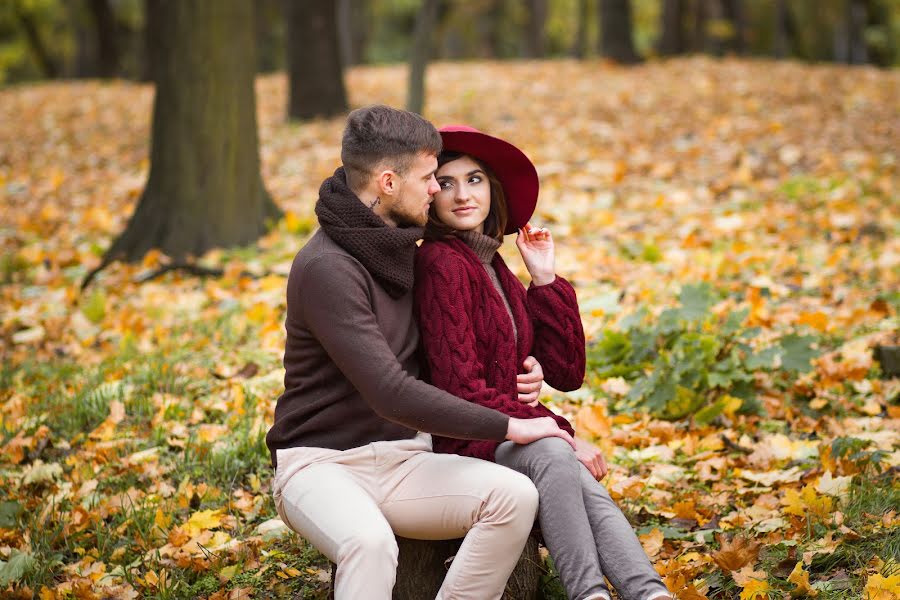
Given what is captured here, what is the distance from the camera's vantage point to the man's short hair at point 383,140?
2.78m

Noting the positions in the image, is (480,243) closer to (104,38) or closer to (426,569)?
(426,569)

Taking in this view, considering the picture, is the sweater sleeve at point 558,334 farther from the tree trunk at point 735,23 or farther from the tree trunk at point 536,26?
the tree trunk at point 536,26

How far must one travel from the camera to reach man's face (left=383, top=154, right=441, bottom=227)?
9.28 ft

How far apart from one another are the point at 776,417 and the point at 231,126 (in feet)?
16.6

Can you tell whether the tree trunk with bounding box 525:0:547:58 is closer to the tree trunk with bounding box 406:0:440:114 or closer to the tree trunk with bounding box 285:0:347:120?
the tree trunk with bounding box 285:0:347:120

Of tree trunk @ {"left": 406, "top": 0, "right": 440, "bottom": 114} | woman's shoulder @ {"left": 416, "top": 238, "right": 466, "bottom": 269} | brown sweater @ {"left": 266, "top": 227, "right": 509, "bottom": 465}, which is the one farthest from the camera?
tree trunk @ {"left": 406, "top": 0, "right": 440, "bottom": 114}

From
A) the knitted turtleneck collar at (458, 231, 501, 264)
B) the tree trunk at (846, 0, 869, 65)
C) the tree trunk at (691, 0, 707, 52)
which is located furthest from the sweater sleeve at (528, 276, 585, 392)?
the tree trunk at (691, 0, 707, 52)

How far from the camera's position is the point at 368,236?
274 cm

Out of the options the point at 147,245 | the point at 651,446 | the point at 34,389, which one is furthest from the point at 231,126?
the point at 651,446

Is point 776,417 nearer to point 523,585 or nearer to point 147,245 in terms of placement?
point 523,585

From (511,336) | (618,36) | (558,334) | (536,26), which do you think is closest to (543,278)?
(558,334)

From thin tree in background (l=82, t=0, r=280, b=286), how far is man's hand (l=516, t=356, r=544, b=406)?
493 centimetres

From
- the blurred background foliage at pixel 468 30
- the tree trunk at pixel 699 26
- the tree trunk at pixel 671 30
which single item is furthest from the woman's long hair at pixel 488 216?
the tree trunk at pixel 699 26

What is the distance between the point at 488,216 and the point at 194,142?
16.1ft
